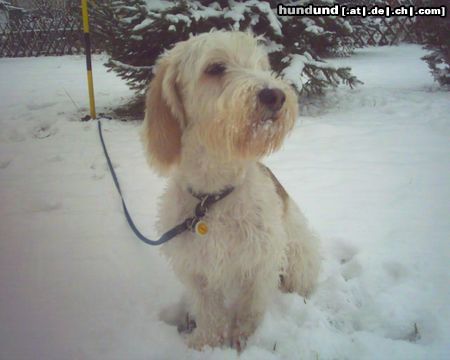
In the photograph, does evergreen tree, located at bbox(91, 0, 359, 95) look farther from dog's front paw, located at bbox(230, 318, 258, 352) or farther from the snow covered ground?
dog's front paw, located at bbox(230, 318, 258, 352)

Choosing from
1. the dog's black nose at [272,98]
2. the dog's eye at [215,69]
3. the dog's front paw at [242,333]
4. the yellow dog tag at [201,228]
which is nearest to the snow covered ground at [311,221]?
the dog's front paw at [242,333]

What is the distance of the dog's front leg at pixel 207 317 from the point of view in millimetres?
2268

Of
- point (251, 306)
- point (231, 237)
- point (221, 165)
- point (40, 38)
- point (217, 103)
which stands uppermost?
point (40, 38)

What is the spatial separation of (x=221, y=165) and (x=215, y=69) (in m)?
0.57

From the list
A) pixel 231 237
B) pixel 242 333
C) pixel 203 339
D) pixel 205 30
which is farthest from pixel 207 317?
pixel 205 30

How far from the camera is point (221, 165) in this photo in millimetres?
2131

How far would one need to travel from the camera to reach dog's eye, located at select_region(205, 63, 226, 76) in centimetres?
208

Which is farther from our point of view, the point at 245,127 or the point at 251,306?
the point at 251,306

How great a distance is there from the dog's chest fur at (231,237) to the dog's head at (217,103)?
0.28m

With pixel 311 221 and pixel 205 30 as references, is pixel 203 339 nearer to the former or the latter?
pixel 311 221

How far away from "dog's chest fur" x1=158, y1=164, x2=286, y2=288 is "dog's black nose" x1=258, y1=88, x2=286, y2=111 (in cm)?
55

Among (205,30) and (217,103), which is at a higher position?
(205,30)

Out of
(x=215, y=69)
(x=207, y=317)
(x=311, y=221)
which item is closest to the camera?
(x=215, y=69)

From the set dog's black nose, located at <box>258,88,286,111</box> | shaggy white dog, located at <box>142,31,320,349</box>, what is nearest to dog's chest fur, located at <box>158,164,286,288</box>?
shaggy white dog, located at <box>142,31,320,349</box>
